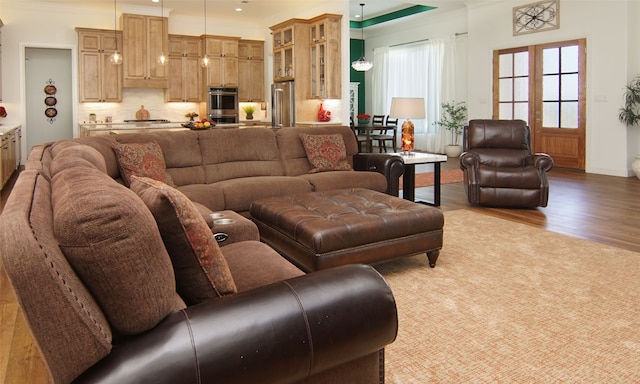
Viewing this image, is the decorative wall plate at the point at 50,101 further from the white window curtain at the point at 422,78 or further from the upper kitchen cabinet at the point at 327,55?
the white window curtain at the point at 422,78

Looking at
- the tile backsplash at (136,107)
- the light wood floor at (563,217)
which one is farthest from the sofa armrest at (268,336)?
the tile backsplash at (136,107)

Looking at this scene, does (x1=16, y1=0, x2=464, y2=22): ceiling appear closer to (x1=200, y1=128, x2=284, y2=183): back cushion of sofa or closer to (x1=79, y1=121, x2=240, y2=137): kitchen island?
(x1=79, y1=121, x2=240, y2=137): kitchen island

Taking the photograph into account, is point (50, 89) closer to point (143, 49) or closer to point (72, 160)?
point (143, 49)

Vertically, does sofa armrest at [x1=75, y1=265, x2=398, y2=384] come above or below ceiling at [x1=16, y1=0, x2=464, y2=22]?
below

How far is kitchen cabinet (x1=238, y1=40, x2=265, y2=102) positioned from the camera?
10.5m

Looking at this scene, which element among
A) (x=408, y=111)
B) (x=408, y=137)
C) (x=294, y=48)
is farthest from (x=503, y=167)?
(x=294, y=48)

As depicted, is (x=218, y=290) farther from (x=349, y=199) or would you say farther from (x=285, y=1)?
(x=285, y=1)

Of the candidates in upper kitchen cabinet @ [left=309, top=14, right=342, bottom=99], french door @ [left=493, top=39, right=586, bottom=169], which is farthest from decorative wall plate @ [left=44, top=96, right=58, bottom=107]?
french door @ [left=493, top=39, right=586, bottom=169]

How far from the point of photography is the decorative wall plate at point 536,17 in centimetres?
826

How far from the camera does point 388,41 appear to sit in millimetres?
12562

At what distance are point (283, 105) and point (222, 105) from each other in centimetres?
153

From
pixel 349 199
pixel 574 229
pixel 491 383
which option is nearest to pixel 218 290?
pixel 491 383

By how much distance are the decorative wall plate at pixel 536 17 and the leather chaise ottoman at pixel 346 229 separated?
644cm

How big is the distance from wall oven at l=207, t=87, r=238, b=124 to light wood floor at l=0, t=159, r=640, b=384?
13.8 feet
